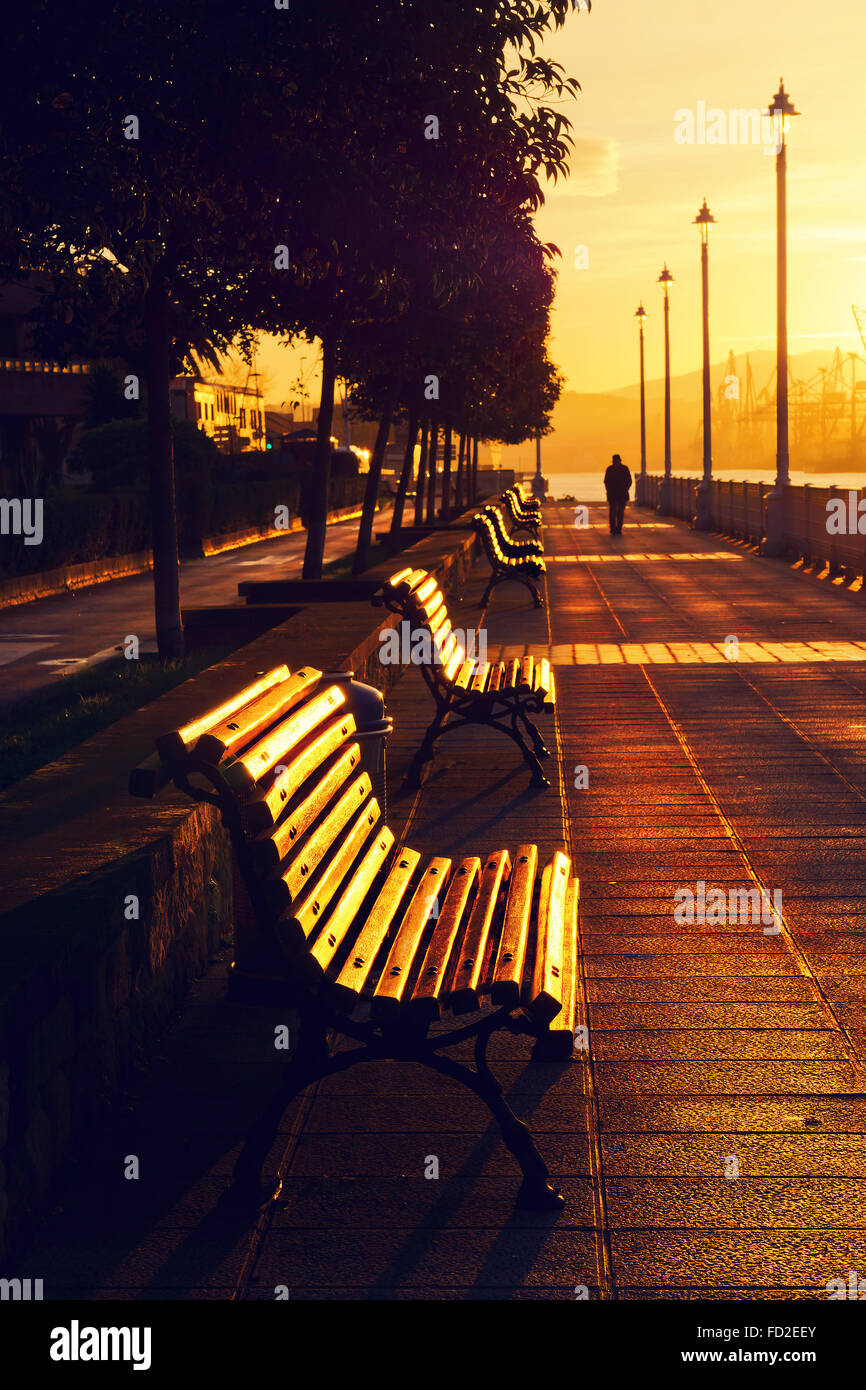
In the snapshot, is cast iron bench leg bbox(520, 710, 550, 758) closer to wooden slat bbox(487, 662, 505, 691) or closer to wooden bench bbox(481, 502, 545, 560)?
wooden slat bbox(487, 662, 505, 691)

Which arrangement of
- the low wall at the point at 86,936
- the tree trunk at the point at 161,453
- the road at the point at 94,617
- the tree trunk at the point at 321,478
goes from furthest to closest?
the tree trunk at the point at 321,478 → the road at the point at 94,617 → the tree trunk at the point at 161,453 → the low wall at the point at 86,936

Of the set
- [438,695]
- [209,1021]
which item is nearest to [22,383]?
[438,695]

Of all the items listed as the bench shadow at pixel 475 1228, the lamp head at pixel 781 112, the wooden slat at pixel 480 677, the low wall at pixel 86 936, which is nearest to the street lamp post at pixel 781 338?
the lamp head at pixel 781 112

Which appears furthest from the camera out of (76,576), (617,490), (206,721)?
(617,490)

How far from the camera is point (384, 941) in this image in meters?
4.07

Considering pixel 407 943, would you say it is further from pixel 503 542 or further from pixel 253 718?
pixel 503 542

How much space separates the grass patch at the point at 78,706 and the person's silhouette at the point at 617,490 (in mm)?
26125

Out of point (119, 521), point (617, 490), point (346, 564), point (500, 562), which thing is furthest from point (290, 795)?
point (617, 490)

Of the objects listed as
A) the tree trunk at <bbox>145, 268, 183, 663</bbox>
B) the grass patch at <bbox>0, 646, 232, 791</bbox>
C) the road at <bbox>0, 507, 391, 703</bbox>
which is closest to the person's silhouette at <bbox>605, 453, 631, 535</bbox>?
the road at <bbox>0, 507, 391, 703</bbox>

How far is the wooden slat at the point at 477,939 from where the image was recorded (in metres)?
3.59

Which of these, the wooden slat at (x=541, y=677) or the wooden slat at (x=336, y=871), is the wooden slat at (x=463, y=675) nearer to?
the wooden slat at (x=541, y=677)

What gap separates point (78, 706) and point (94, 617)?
37.1 feet

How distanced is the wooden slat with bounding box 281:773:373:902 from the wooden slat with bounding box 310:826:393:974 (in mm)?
107

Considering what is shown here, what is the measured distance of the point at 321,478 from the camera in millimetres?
18547
